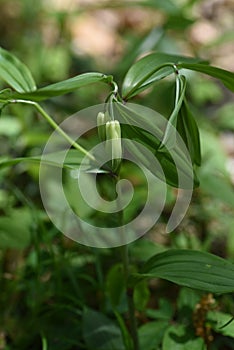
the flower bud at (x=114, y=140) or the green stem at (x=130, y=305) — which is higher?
the flower bud at (x=114, y=140)

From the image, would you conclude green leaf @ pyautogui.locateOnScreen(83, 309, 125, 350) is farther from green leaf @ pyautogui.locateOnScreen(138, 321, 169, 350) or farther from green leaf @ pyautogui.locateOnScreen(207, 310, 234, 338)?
green leaf @ pyautogui.locateOnScreen(207, 310, 234, 338)

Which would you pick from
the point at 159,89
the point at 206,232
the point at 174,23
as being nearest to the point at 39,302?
the point at 206,232

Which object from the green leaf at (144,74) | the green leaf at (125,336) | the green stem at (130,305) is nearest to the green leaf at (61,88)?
the green leaf at (144,74)

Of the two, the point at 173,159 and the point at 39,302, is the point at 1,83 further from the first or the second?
the point at 173,159

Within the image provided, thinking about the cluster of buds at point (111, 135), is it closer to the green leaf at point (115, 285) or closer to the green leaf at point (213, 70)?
the green leaf at point (213, 70)

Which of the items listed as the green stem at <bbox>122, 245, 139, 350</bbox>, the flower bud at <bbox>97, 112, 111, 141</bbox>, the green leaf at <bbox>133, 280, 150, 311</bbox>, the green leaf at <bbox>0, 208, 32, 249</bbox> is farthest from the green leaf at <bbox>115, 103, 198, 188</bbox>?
the green leaf at <bbox>0, 208, 32, 249</bbox>

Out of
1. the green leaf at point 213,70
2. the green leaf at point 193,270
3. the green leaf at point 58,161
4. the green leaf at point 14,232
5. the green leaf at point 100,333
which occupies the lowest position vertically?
the green leaf at point 100,333

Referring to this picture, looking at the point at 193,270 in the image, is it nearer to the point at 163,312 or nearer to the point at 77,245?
the point at 163,312

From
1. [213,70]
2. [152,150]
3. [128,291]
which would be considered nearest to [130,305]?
[128,291]
